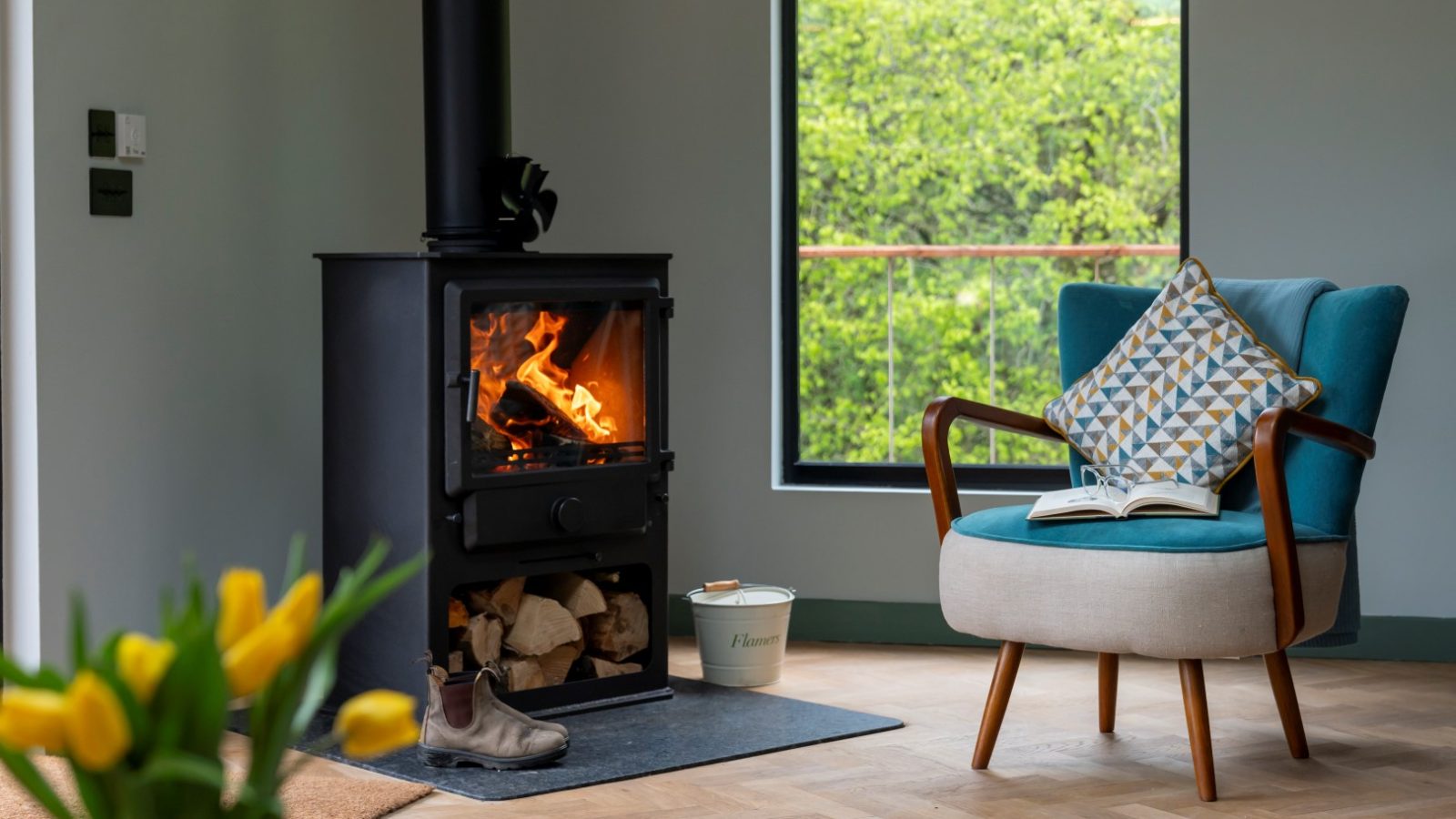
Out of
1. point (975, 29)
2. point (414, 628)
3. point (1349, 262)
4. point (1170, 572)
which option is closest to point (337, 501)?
point (414, 628)

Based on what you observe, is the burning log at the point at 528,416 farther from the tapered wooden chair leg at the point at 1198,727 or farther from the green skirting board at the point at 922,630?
the tapered wooden chair leg at the point at 1198,727

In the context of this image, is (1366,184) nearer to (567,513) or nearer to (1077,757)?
(1077,757)

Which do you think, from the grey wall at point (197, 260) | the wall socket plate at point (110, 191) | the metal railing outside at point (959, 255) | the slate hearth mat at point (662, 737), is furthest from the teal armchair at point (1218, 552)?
the wall socket plate at point (110, 191)

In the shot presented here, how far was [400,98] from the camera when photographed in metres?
3.78

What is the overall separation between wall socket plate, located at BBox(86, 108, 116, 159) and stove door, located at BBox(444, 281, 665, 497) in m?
0.70

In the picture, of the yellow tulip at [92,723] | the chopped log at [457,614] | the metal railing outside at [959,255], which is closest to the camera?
the yellow tulip at [92,723]

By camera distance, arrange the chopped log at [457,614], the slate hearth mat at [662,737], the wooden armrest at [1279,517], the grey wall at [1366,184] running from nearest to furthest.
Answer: the wooden armrest at [1279,517] < the slate hearth mat at [662,737] < the chopped log at [457,614] < the grey wall at [1366,184]

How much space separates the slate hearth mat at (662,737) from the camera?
8.91ft

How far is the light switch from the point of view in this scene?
305 cm

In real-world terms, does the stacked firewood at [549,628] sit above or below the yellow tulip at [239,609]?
below

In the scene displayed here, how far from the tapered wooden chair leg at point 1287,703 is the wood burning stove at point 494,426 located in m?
1.21

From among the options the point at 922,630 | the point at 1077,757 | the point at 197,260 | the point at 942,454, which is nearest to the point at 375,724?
the point at 942,454

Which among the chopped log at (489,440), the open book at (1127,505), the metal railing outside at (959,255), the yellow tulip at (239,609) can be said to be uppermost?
the metal railing outside at (959,255)

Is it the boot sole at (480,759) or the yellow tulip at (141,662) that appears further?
the boot sole at (480,759)
